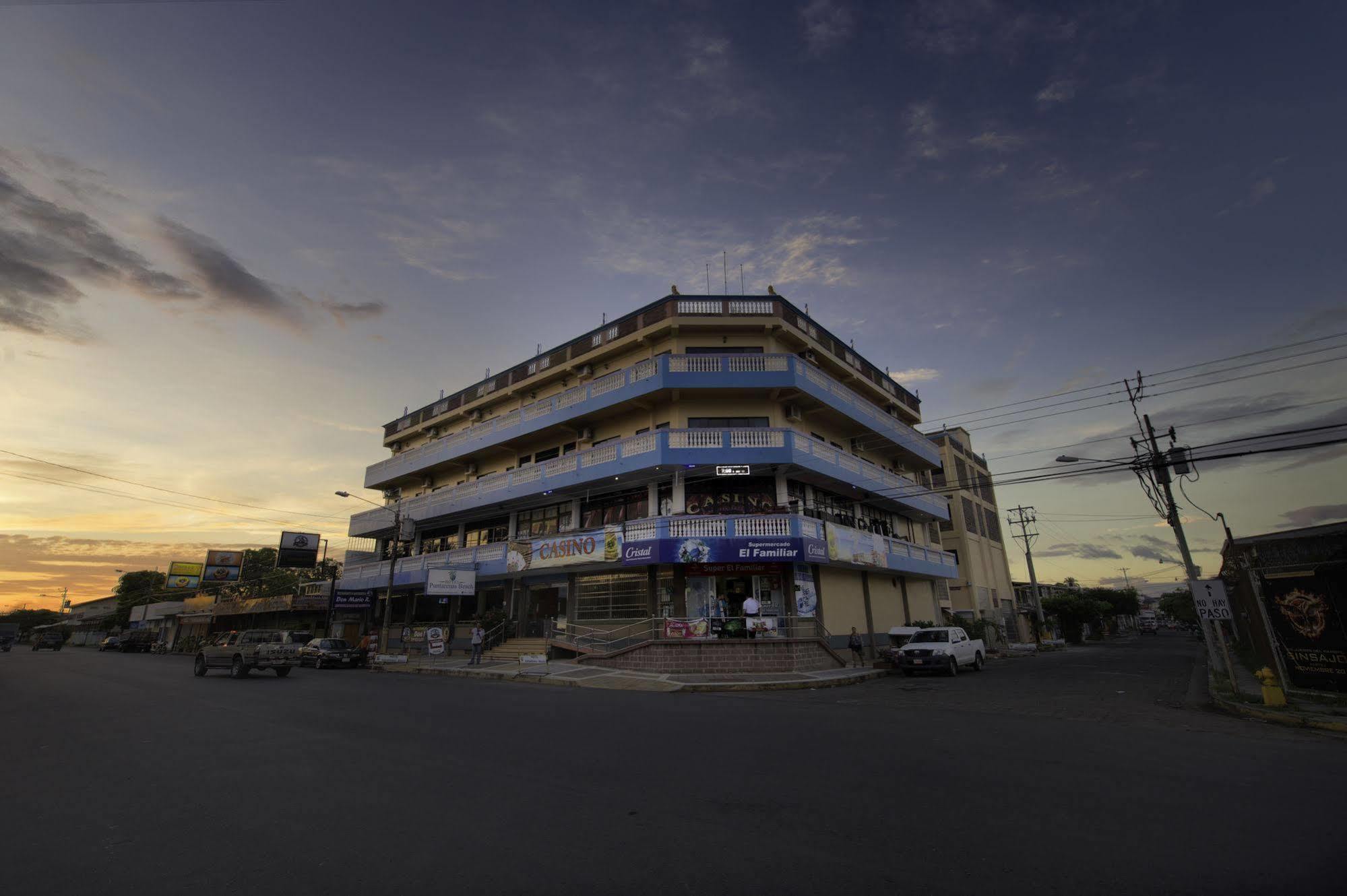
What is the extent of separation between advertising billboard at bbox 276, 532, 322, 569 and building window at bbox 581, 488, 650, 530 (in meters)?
35.4

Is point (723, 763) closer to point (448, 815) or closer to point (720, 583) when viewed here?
point (448, 815)

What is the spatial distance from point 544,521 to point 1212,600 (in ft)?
87.8

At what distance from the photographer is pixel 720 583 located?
2469 centimetres

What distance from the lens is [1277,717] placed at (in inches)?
431

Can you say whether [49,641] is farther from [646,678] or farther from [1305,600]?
[1305,600]

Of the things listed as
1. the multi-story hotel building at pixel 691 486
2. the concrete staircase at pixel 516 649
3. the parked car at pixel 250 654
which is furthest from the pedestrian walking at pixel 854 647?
the parked car at pixel 250 654

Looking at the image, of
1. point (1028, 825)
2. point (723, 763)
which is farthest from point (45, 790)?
point (1028, 825)

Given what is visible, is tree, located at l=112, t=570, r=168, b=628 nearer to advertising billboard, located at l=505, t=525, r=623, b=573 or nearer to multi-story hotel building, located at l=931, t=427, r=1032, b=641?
advertising billboard, located at l=505, t=525, r=623, b=573

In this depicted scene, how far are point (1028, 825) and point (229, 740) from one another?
10.2m

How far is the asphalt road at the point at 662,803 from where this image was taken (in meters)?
4.00

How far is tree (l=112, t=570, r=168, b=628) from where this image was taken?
86.5 meters

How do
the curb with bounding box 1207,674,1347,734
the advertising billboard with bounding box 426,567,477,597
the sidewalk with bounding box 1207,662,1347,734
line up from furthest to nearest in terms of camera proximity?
→ the advertising billboard with bounding box 426,567,477,597
the sidewalk with bounding box 1207,662,1347,734
the curb with bounding box 1207,674,1347,734

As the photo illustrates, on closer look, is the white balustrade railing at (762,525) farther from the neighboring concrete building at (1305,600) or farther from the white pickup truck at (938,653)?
the neighboring concrete building at (1305,600)

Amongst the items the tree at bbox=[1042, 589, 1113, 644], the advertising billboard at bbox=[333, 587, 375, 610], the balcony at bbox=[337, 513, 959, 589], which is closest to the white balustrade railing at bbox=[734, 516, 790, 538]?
the balcony at bbox=[337, 513, 959, 589]
